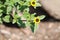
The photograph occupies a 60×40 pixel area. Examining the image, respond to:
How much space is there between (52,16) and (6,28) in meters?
0.65

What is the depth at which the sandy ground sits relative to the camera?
274 centimetres

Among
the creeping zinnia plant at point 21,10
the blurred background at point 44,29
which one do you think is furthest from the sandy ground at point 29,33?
A: the creeping zinnia plant at point 21,10

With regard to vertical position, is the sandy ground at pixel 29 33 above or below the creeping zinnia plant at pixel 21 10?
below

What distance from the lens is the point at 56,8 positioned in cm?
289

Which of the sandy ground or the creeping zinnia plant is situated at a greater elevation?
the creeping zinnia plant

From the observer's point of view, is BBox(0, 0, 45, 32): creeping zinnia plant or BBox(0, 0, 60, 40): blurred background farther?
BBox(0, 0, 60, 40): blurred background

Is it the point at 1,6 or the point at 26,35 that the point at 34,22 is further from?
the point at 26,35

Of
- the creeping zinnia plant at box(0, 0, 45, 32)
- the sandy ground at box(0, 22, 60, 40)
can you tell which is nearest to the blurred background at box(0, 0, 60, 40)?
the sandy ground at box(0, 22, 60, 40)

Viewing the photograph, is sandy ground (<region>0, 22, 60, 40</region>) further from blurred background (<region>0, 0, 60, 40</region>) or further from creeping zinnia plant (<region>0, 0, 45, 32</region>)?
creeping zinnia plant (<region>0, 0, 45, 32</region>)

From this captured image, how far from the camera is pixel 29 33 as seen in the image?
2.80 m

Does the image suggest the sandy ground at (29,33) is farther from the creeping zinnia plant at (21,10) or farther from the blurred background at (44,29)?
the creeping zinnia plant at (21,10)

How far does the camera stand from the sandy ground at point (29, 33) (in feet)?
9.00

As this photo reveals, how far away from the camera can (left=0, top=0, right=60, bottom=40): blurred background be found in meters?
2.76

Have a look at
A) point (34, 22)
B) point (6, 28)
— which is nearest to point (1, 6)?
point (34, 22)
